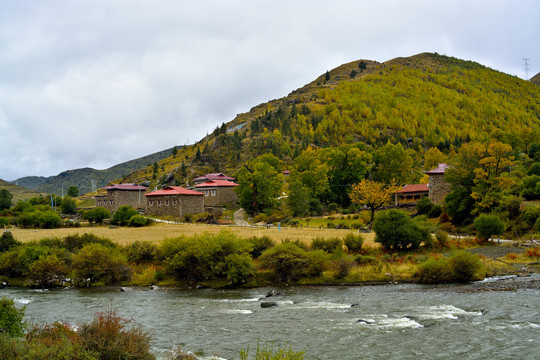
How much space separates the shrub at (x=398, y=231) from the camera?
121ft

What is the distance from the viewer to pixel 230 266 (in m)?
30.3

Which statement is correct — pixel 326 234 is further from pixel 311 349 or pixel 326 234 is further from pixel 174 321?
pixel 311 349

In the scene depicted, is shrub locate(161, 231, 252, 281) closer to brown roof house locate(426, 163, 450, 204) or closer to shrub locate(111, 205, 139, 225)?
shrub locate(111, 205, 139, 225)

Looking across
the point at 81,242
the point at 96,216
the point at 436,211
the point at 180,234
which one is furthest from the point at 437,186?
the point at 96,216

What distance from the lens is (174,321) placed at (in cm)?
2119

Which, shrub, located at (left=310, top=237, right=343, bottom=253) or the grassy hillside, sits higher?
→ the grassy hillside

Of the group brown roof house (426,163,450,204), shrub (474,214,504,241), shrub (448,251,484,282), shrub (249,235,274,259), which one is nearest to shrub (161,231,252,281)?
shrub (249,235,274,259)

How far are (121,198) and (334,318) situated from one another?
65676 mm

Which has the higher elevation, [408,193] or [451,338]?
[408,193]

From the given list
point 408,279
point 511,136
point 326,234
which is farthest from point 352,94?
point 408,279

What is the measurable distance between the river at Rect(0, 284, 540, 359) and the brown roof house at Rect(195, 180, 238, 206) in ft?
169

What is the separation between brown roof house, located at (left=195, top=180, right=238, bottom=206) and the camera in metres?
80.9

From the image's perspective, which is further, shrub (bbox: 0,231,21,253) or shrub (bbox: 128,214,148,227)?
shrub (bbox: 128,214,148,227)

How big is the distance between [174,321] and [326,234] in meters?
24.9
